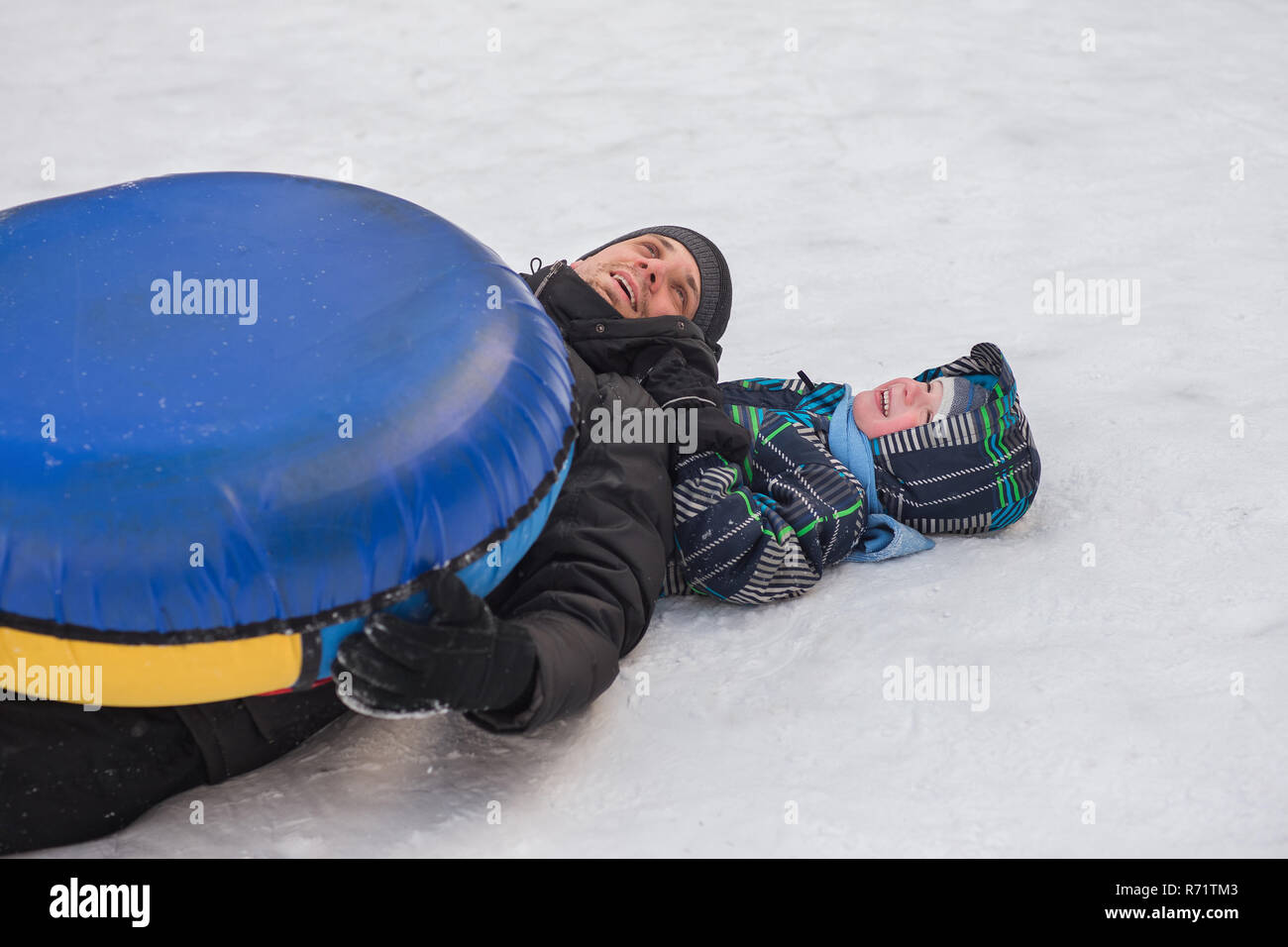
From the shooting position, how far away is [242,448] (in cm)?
149

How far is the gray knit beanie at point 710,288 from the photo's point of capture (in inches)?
98.4

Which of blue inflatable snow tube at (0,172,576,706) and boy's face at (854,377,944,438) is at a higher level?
blue inflatable snow tube at (0,172,576,706)

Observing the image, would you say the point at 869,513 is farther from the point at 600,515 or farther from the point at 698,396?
the point at 600,515

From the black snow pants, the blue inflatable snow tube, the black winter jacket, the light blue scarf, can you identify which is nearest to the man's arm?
the black winter jacket

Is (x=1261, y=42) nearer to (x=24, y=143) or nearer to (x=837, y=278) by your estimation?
(x=837, y=278)

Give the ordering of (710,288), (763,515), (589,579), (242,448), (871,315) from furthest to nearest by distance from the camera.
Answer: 1. (871,315)
2. (710,288)
3. (763,515)
4. (589,579)
5. (242,448)

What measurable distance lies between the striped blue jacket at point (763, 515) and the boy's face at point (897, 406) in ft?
0.30

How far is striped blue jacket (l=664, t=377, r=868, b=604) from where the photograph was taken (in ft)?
6.84

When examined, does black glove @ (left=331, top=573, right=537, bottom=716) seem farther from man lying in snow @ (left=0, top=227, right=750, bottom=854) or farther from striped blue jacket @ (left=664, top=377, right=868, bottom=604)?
striped blue jacket @ (left=664, top=377, right=868, bottom=604)

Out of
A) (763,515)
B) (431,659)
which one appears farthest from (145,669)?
(763,515)

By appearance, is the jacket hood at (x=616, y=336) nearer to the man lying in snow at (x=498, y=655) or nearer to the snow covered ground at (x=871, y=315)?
the man lying in snow at (x=498, y=655)

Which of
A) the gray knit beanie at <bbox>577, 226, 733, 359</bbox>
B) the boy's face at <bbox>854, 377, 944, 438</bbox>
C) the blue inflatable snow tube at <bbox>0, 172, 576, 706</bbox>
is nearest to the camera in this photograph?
the blue inflatable snow tube at <bbox>0, 172, 576, 706</bbox>

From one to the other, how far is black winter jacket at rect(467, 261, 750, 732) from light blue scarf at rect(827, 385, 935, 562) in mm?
256

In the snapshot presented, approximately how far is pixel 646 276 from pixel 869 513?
0.55 metres
